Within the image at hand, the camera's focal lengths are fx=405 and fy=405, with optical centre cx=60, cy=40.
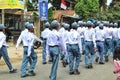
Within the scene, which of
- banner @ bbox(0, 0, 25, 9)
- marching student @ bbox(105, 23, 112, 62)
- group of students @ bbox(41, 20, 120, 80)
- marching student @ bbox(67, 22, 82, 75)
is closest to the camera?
group of students @ bbox(41, 20, 120, 80)

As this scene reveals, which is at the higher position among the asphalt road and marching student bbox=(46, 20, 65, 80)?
marching student bbox=(46, 20, 65, 80)

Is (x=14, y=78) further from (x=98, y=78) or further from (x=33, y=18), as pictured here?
(x=33, y=18)

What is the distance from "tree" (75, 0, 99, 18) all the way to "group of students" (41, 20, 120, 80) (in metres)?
19.8

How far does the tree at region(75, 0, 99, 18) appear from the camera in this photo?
41.6 meters

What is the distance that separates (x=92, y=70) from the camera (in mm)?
16797

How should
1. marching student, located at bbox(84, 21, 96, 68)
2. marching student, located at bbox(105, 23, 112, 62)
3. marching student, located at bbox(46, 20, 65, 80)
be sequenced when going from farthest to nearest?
marching student, located at bbox(105, 23, 112, 62), marching student, located at bbox(84, 21, 96, 68), marching student, located at bbox(46, 20, 65, 80)

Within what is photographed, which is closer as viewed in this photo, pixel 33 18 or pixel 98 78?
pixel 98 78

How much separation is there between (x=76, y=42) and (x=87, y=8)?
2660 cm

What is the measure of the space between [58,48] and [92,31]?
394 cm

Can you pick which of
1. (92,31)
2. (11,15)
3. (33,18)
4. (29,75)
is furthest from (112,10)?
(29,75)

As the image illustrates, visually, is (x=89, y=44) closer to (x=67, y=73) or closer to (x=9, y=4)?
(x=67, y=73)

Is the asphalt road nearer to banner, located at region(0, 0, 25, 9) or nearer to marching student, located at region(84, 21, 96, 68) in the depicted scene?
marching student, located at region(84, 21, 96, 68)

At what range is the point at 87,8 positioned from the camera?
4188 cm

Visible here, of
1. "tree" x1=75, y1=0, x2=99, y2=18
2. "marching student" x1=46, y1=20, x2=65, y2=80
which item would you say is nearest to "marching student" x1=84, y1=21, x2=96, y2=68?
Answer: "marching student" x1=46, y1=20, x2=65, y2=80
